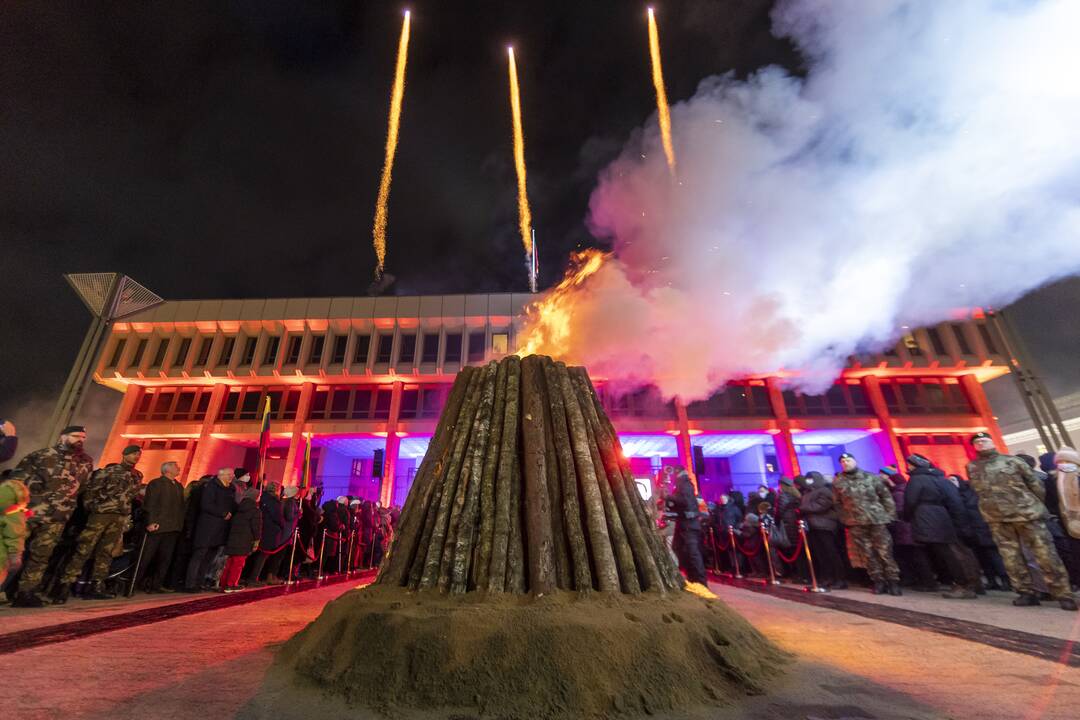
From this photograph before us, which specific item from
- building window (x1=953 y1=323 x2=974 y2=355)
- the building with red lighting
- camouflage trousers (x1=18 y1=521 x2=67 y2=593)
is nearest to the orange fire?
camouflage trousers (x1=18 y1=521 x2=67 y2=593)

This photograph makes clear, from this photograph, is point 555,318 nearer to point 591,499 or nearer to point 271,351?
point 591,499

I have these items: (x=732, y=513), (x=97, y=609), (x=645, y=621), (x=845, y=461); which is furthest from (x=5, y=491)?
(x=732, y=513)

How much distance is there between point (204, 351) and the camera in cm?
3266

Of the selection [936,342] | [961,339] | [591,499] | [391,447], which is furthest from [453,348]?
[961,339]

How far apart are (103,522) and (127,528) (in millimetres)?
675

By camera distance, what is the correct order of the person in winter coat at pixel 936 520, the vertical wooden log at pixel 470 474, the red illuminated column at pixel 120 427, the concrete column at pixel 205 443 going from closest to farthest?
the vertical wooden log at pixel 470 474
the person in winter coat at pixel 936 520
the concrete column at pixel 205 443
the red illuminated column at pixel 120 427

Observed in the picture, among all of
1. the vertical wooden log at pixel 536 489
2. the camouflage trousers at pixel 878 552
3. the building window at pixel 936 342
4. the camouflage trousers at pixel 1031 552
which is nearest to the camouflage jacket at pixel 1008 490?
the camouflage trousers at pixel 1031 552

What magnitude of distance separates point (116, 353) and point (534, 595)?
4214 cm

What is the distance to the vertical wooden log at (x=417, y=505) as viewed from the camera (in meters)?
4.52

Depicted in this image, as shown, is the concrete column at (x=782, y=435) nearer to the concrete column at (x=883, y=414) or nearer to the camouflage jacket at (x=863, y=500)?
the concrete column at (x=883, y=414)

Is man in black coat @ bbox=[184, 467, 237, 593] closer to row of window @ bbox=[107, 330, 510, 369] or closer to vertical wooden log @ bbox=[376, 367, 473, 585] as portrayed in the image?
vertical wooden log @ bbox=[376, 367, 473, 585]

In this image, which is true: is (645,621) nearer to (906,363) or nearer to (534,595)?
(534,595)

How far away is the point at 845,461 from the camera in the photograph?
870cm

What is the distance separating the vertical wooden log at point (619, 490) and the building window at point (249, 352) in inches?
1306
